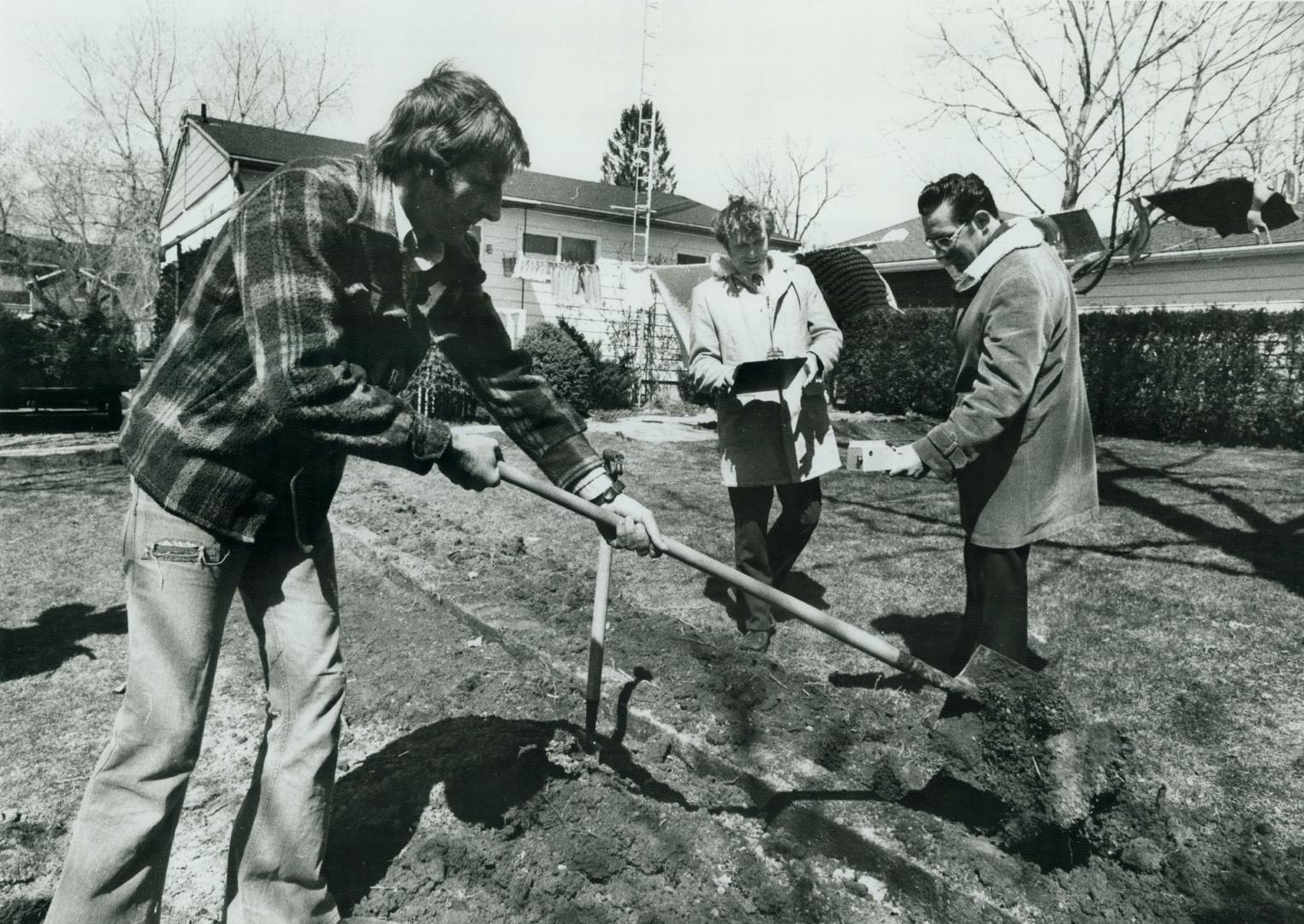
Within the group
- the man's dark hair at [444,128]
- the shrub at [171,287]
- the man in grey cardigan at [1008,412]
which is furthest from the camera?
the shrub at [171,287]

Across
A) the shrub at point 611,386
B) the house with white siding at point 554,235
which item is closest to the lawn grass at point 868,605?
the shrub at point 611,386

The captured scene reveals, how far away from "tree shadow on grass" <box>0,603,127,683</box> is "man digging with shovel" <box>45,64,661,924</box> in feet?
7.78

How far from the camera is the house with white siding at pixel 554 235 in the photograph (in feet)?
55.4

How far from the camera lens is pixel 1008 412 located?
284cm

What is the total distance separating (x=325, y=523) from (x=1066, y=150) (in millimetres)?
10953

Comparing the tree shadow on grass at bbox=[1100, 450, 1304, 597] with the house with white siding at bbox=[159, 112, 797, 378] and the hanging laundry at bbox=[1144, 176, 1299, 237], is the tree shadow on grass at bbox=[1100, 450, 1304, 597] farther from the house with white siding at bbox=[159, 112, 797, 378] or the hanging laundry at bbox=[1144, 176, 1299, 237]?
the house with white siding at bbox=[159, 112, 797, 378]

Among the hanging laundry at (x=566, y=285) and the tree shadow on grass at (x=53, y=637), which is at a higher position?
the hanging laundry at (x=566, y=285)

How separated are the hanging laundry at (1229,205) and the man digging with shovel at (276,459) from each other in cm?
572

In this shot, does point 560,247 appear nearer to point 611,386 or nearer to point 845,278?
point 611,386

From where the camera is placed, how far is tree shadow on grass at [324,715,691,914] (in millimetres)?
2527

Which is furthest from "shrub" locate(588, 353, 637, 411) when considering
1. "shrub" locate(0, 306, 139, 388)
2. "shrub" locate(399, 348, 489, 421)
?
"shrub" locate(0, 306, 139, 388)

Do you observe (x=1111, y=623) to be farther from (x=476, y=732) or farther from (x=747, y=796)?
(x=476, y=732)

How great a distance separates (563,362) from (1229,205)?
9.02 metres

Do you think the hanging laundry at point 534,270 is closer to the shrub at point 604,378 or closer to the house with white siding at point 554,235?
the house with white siding at point 554,235
